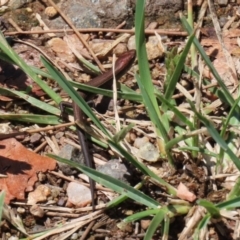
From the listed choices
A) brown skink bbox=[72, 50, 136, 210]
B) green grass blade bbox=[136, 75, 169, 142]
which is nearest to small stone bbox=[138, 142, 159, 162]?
green grass blade bbox=[136, 75, 169, 142]

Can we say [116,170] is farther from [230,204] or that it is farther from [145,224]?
[230,204]

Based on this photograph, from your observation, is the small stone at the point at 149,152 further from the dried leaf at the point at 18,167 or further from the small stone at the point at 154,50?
the small stone at the point at 154,50

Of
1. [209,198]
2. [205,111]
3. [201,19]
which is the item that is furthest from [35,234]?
[201,19]

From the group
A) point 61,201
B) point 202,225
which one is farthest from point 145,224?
point 61,201

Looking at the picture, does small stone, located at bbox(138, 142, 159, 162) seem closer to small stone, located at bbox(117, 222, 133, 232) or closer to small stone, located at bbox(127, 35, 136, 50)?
small stone, located at bbox(117, 222, 133, 232)

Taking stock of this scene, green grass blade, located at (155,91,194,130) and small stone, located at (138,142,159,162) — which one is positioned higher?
green grass blade, located at (155,91,194,130)

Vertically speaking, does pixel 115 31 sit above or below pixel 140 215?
above
